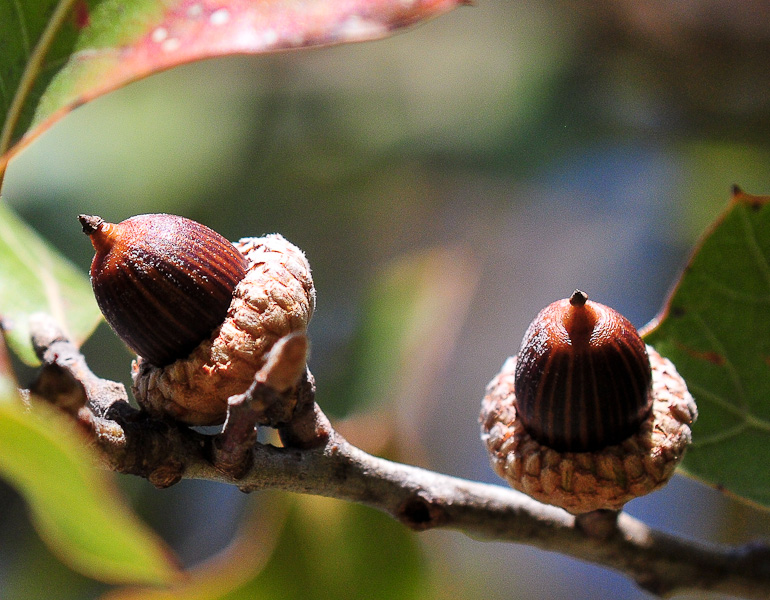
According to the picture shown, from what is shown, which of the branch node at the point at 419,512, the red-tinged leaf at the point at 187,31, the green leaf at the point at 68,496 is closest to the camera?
the green leaf at the point at 68,496

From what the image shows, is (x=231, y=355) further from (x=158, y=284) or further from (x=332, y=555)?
(x=332, y=555)

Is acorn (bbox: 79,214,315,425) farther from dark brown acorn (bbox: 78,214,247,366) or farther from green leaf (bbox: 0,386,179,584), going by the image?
green leaf (bbox: 0,386,179,584)

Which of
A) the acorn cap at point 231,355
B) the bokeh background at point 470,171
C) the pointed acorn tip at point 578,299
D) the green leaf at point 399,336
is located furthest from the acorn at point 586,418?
the bokeh background at point 470,171

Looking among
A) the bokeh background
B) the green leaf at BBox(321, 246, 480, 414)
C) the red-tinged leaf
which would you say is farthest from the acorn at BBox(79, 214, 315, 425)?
the bokeh background

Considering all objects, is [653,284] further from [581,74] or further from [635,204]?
[581,74]

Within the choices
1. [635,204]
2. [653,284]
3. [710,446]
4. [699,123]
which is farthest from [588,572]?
[710,446]

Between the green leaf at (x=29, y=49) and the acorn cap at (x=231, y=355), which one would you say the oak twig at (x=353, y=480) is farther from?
the green leaf at (x=29, y=49)
